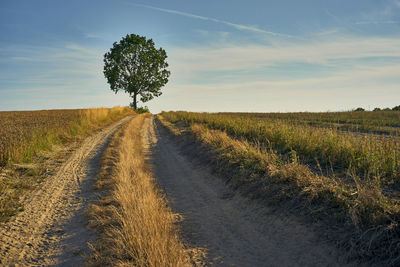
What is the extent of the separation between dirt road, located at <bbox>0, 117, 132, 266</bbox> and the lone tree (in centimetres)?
4055

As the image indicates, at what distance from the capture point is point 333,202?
4496mm

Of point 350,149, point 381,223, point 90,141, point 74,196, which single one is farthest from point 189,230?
point 90,141

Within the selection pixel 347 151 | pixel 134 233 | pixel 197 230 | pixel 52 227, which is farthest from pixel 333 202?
pixel 52 227

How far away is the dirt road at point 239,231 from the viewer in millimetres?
3816

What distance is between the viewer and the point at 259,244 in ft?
13.9

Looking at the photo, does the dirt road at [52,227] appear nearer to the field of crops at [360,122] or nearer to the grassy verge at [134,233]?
the grassy verge at [134,233]

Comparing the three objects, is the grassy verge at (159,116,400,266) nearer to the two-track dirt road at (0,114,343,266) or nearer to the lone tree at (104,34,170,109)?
the two-track dirt road at (0,114,343,266)

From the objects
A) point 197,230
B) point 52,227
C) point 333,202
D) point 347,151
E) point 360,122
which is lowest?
point 52,227

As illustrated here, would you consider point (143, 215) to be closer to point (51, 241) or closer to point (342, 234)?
point (51, 241)

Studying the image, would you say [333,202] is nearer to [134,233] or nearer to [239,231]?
[239,231]

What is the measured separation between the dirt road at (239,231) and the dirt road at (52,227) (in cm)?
188

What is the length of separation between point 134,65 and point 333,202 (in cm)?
4589

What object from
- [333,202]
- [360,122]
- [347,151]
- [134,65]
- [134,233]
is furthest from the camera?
[134,65]

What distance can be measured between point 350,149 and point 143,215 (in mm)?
5818
